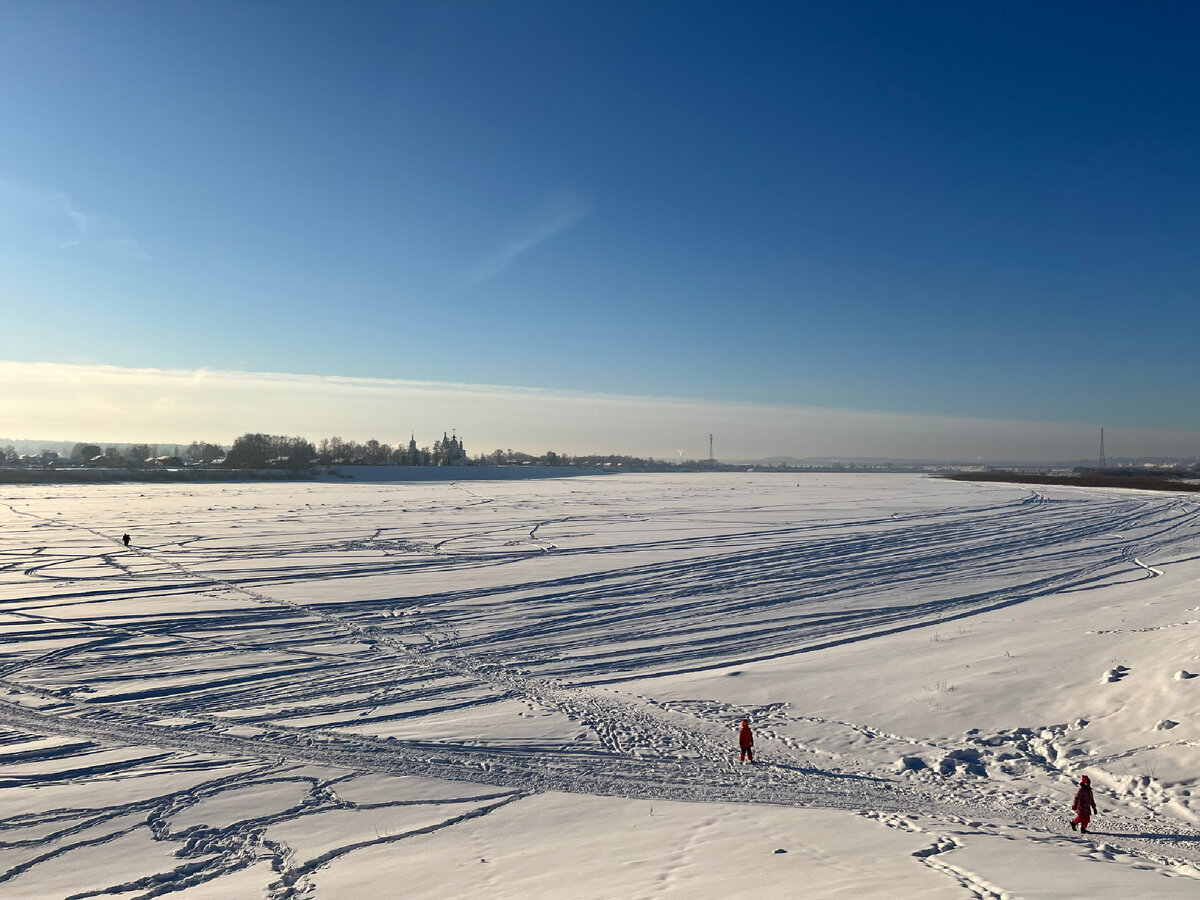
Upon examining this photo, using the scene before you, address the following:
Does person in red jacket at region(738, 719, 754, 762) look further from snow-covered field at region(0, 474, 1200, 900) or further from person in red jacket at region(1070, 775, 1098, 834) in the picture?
person in red jacket at region(1070, 775, 1098, 834)

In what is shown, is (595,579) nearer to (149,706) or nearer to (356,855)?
(149,706)

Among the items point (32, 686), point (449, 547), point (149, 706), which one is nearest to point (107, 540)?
point (449, 547)

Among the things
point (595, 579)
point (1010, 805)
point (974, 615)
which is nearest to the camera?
point (1010, 805)

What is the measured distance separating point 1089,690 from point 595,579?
12.6 meters

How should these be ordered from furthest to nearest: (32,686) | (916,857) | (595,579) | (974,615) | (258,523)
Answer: (258,523)
(595,579)
(974,615)
(32,686)
(916,857)

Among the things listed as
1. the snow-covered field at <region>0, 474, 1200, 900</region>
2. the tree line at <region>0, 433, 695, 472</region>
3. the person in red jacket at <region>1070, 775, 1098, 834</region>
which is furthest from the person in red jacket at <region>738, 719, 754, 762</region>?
the tree line at <region>0, 433, 695, 472</region>

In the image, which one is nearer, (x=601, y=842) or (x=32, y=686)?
(x=601, y=842)

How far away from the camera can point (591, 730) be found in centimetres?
1016

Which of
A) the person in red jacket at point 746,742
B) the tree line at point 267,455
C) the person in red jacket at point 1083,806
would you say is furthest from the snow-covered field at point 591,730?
the tree line at point 267,455

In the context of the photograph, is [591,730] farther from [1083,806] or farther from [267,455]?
[267,455]

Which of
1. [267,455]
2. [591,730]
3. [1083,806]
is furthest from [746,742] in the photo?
[267,455]

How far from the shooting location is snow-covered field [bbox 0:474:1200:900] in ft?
22.3

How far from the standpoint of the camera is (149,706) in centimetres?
1078

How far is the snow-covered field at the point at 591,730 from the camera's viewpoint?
6.79 meters
